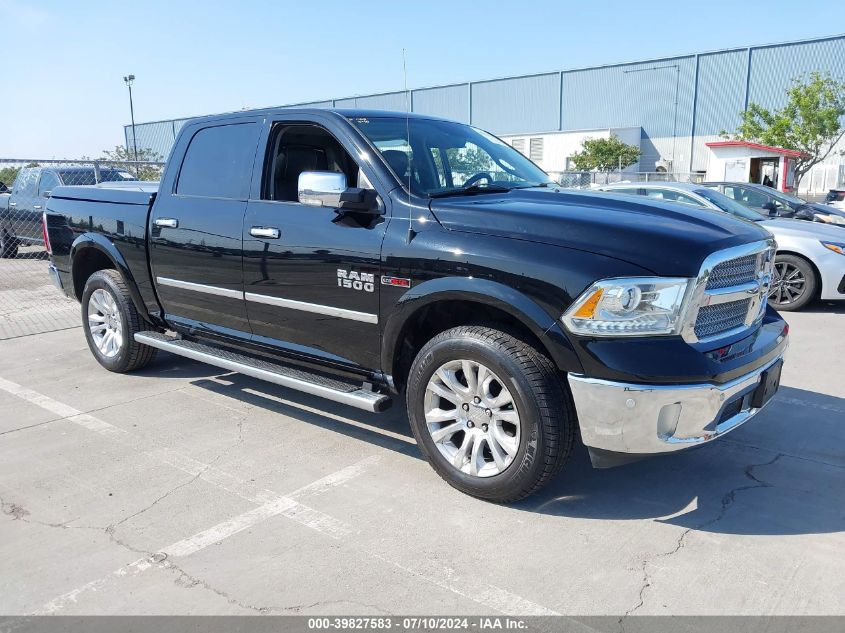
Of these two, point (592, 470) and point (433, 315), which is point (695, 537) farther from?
point (433, 315)

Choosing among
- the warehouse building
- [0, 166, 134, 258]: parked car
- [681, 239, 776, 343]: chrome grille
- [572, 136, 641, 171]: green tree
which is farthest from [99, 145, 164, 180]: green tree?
[572, 136, 641, 171]: green tree

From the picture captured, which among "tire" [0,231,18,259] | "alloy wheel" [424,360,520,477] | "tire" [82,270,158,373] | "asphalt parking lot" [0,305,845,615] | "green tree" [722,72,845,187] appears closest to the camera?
"asphalt parking lot" [0,305,845,615]

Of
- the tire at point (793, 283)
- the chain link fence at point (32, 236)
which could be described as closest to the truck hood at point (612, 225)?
→ the tire at point (793, 283)

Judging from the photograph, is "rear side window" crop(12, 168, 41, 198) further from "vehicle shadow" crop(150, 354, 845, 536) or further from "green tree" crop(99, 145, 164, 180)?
"vehicle shadow" crop(150, 354, 845, 536)

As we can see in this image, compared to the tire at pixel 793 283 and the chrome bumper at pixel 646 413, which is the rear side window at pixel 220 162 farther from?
the tire at pixel 793 283

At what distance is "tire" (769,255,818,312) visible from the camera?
8.73 metres

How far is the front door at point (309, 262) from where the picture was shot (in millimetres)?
4016

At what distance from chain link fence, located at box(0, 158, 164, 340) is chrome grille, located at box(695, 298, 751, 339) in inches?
306

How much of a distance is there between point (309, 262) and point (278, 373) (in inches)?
30.2

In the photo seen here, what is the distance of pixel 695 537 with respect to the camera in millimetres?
3350

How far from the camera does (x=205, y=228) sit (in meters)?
4.88

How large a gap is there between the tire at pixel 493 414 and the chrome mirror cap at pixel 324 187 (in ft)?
3.22
